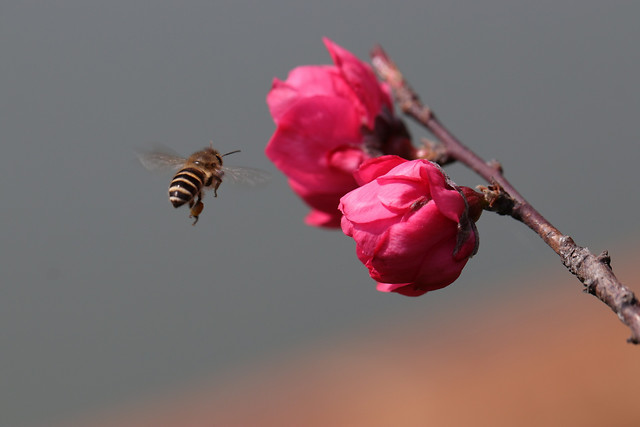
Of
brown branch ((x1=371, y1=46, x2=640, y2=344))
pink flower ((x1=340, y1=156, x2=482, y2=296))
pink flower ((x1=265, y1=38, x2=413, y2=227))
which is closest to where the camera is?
brown branch ((x1=371, y1=46, x2=640, y2=344))

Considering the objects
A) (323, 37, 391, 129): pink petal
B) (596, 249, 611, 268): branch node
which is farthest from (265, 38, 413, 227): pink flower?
(596, 249, 611, 268): branch node

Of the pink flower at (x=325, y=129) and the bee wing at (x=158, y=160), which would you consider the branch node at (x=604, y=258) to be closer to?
the pink flower at (x=325, y=129)

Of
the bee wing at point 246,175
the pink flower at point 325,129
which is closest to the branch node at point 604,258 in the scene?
the pink flower at point 325,129

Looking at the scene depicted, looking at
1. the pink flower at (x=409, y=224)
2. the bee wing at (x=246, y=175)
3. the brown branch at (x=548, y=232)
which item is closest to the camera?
the brown branch at (x=548, y=232)

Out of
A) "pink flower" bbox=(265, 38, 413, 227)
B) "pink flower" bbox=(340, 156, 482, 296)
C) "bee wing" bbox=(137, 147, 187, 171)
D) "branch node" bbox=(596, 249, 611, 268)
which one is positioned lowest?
"branch node" bbox=(596, 249, 611, 268)

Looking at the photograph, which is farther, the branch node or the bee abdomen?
the bee abdomen

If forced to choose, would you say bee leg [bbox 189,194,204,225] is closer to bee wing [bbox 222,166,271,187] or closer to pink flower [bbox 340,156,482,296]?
bee wing [bbox 222,166,271,187]

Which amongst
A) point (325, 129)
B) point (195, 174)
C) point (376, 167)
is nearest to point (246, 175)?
point (195, 174)
